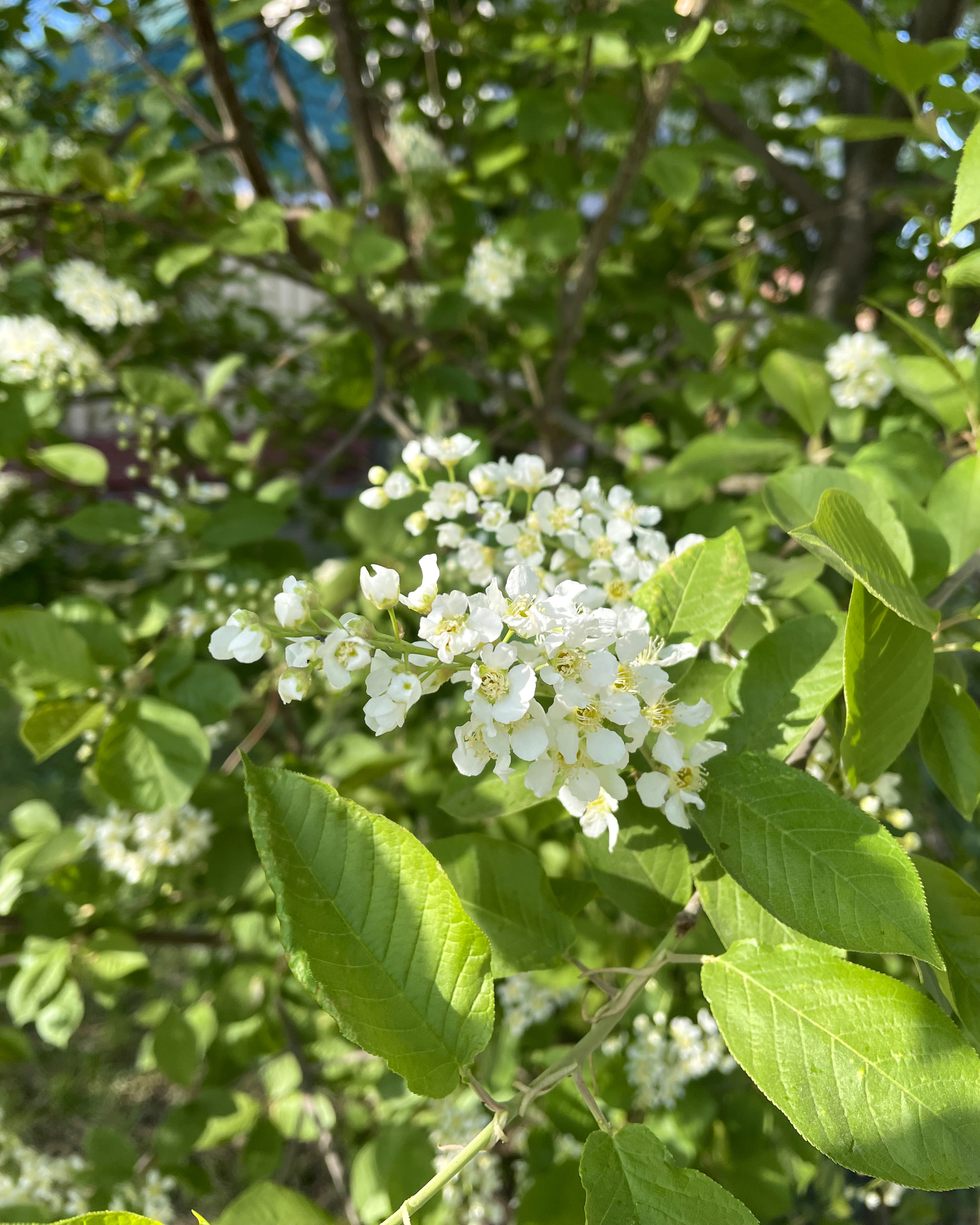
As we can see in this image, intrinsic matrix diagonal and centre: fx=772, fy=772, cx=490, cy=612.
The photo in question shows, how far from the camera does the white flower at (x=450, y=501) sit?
941mm

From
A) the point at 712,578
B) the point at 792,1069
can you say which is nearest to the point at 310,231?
the point at 712,578

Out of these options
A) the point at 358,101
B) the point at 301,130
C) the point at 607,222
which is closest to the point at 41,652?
the point at 607,222

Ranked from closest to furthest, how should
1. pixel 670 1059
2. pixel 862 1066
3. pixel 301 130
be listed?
pixel 862 1066 < pixel 670 1059 < pixel 301 130

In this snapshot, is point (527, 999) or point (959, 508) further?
point (527, 999)

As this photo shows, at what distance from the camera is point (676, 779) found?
68 centimetres

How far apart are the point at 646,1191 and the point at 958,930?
13.6 inches

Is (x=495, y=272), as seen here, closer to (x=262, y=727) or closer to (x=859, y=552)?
(x=262, y=727)

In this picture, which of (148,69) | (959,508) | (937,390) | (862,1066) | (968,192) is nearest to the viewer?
(862,1066)

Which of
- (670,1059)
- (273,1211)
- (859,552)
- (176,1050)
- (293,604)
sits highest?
(293,604)

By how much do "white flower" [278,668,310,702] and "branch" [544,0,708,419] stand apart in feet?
4.35

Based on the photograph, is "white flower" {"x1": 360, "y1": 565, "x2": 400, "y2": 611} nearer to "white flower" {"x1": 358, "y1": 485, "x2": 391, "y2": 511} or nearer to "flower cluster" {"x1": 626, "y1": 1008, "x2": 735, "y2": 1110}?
"white flower" {"x1": 358, "y1": 485, "x2": 391, "y2": 511}

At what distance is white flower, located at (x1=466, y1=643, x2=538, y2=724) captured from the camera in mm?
555

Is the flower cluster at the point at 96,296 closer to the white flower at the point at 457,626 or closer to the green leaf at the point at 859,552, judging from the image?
the white flower at the point at 457,626

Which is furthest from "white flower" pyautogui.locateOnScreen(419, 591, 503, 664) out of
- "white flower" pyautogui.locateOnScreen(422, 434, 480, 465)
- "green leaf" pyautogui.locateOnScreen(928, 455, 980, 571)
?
"green leaf" pyautogui.locateOnScreen(928, 455, 980, 571)
